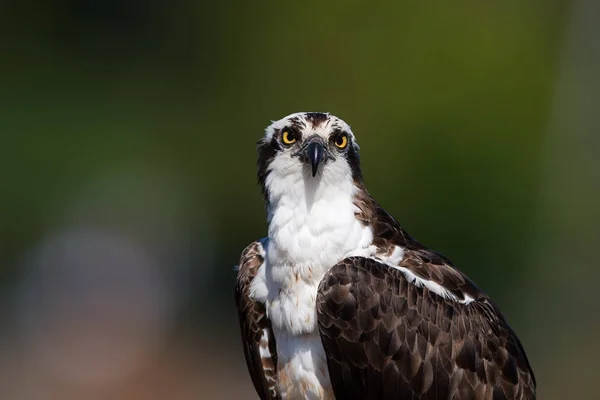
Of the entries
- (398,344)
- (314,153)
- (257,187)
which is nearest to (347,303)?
(398,344)

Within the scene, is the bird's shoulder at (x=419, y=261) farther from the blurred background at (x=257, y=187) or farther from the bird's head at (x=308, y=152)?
the blurred background at (x=257, y=187)

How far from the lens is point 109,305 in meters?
17.6

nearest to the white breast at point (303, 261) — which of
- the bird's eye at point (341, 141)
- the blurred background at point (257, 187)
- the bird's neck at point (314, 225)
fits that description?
the bird's neck at point (314, 225)

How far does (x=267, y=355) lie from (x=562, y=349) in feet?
33.4

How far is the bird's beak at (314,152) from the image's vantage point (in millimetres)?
5652

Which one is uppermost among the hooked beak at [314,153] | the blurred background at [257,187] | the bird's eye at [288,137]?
the bird's eye at [288,137]

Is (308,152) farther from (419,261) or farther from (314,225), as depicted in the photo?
(419,261)

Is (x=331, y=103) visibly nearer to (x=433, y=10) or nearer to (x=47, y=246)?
(x=433, y=10)

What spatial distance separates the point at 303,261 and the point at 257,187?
14027 millimetres

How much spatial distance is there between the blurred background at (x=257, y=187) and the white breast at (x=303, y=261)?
917 centimetres

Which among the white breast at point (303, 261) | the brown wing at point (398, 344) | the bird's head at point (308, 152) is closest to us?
the brown wing at point (398, 344)

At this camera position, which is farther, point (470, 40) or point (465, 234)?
point (470, 40)

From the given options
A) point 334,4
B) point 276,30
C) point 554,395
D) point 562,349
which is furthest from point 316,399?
point 276,30

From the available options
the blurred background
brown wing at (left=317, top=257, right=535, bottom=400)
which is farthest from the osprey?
the blurred background
